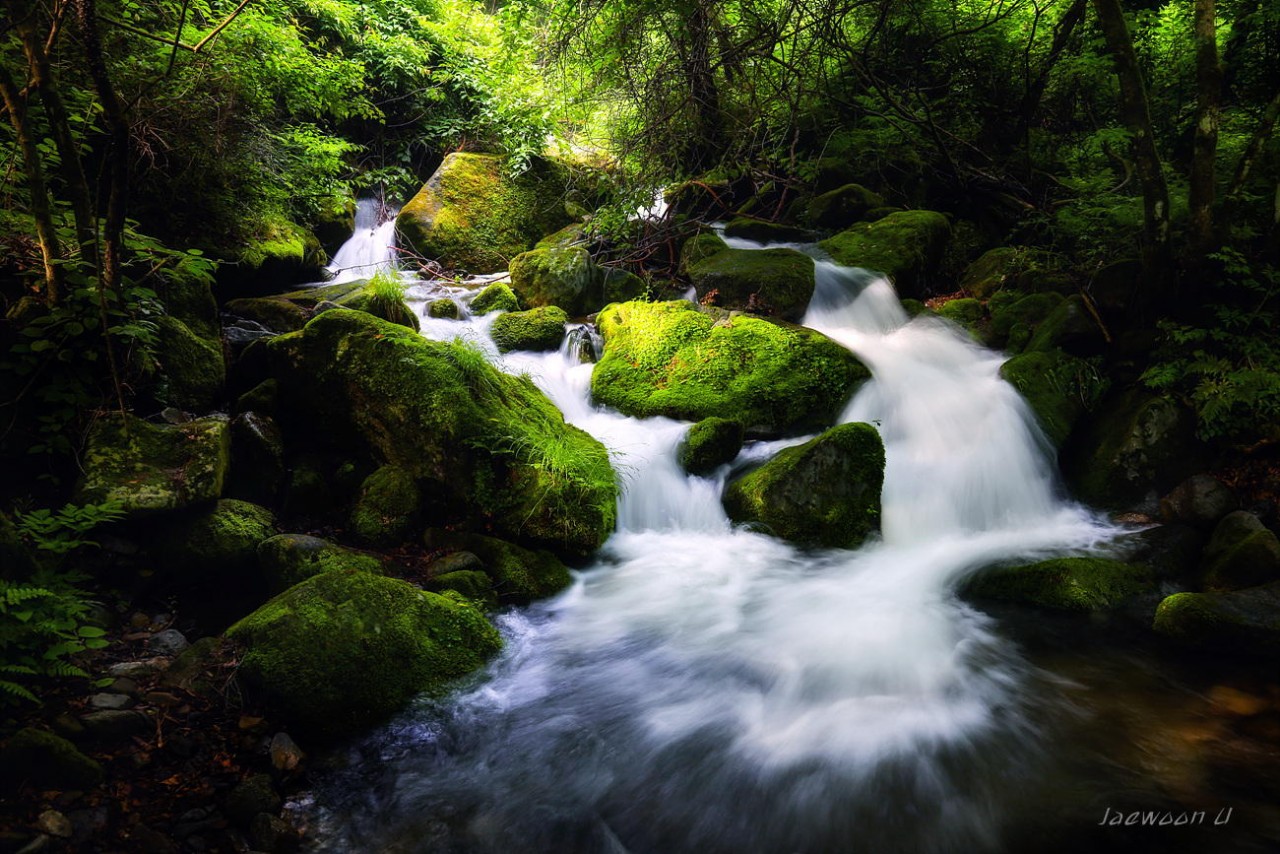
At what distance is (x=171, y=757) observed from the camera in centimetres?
278

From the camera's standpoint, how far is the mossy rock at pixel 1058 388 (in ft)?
20.9

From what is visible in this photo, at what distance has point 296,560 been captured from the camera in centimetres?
402

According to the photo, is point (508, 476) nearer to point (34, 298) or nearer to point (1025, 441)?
point (34, 298)

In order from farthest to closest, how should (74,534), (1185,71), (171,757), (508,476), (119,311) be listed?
(1185,71) → (508,476) → (119,311) → (74,534) → (171,757)

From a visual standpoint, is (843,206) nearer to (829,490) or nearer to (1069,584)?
(829,490)

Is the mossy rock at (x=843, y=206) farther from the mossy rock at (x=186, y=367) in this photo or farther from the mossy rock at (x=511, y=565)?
the mossy rock at (x=186, y=367)

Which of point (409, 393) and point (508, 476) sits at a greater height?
point (409, 393)

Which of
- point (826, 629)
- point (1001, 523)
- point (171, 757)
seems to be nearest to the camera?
point (171, 757)

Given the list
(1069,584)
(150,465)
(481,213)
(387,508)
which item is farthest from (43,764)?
(481,213)

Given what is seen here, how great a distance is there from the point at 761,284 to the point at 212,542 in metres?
6.62

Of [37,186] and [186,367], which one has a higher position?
[37,186]

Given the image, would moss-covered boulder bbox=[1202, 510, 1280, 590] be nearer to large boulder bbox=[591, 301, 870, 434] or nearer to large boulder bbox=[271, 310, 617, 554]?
large boulder bbox=[591, 301, 870, 434]

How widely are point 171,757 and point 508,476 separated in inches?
106

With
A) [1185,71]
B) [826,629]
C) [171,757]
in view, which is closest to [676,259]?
[1185,71]
